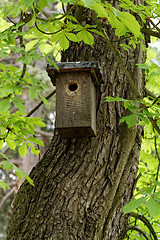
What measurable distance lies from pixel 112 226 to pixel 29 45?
1.28 metres

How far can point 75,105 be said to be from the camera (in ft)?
5.81

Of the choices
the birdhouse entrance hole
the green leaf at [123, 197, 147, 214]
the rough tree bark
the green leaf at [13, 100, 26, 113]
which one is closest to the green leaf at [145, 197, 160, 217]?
the green leaf at [123, 197, 147, 214]

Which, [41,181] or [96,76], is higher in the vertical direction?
[96,76]

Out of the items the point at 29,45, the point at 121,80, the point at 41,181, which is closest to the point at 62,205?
the point at 41,181

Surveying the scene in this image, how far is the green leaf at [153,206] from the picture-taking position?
→ 1048 millimetres

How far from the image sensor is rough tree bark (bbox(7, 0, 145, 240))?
161 cm

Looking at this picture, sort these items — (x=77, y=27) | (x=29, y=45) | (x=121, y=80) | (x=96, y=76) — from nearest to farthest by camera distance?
(x=77, y=27)
(x=96, y=76)
(x=121, y=80)
(x=29, y=45)

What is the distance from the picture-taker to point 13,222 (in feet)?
5.74

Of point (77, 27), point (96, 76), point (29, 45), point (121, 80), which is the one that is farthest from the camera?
point (29, 45)

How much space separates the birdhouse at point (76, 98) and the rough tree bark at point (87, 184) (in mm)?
102

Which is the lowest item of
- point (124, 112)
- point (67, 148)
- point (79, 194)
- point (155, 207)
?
point (155, 207)

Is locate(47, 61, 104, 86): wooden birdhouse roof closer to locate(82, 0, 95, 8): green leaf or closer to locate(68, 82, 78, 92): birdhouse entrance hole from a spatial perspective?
locate(68, 82, 78, 92): birdhouse entrance hole

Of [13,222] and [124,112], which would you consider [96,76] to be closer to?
[124,112]

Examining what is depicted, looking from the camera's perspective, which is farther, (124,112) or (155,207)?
(124,112)
